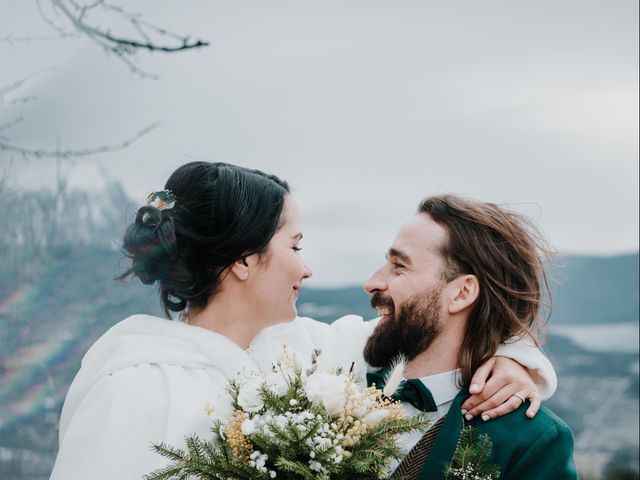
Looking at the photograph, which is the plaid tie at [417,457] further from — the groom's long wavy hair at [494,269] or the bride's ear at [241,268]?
the bride's ear at [241,268]

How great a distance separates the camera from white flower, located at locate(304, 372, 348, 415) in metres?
2.61

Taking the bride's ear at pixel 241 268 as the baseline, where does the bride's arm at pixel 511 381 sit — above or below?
below

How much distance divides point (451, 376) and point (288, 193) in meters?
1.05

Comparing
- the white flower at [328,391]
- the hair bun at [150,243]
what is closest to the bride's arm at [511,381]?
the white flower at [328,391]

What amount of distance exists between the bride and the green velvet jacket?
0.13 metres

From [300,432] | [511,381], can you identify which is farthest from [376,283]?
[300,432]

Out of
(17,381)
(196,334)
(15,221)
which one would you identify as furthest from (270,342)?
(17,381)

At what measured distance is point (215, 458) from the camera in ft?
8.66

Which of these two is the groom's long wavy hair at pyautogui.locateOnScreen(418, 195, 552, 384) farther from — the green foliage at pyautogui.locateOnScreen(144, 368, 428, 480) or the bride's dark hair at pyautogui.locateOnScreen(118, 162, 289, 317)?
the green foliage at pyautogui.locateOnScreen(144, 368, 428, 480)

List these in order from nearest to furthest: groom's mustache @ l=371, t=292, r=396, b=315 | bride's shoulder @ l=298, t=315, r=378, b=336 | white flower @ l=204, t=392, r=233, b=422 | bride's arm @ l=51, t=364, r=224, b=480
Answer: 1. white flower @ l=204, t=392, r=233, b=422
2. bride's arm @ l=51, t=364, r=224, b=480
3. groom's mustache @ l=371, t=292, r=396, b=315
4. bride's shoulder @ l=298, t=315, r=378, b=336

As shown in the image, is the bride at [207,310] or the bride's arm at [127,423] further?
the bride at [207,310]

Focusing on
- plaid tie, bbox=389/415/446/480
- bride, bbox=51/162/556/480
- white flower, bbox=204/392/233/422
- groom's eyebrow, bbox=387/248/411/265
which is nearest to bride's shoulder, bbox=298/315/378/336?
bride, bbox=51/162/556/480

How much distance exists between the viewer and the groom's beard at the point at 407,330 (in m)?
3.66

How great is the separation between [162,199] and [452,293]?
4.23 ft
